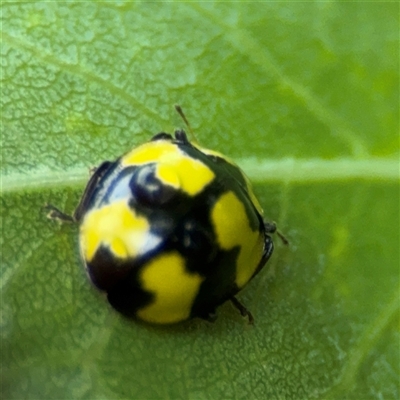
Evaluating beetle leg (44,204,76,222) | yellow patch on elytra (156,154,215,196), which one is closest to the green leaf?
beetle leg (44,204,76,222)

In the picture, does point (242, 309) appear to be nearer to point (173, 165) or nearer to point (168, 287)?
point (168, 287)

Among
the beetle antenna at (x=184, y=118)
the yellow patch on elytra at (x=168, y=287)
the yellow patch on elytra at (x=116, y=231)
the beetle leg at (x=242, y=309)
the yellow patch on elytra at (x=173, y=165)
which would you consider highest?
the yellow patch on elytra at (x=173, y=165)

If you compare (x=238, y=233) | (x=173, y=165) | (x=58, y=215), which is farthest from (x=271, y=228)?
(x=58, y=215)

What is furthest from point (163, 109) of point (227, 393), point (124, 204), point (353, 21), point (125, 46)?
point (227, 393)

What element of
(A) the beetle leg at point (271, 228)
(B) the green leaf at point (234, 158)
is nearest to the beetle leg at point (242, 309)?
(B) the green leaf at point (234, 158)

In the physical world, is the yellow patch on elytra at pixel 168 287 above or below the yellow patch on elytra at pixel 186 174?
below

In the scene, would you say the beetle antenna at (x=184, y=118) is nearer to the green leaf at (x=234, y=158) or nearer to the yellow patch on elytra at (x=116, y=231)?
the green leaf at (x=234, y=158)

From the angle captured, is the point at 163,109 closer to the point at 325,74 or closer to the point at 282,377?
the point at 325,74

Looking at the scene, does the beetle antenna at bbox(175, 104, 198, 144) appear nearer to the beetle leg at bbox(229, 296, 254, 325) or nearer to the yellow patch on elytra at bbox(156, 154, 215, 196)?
the yellow patch on elytra at bbox(156, 154, 215, 196)
